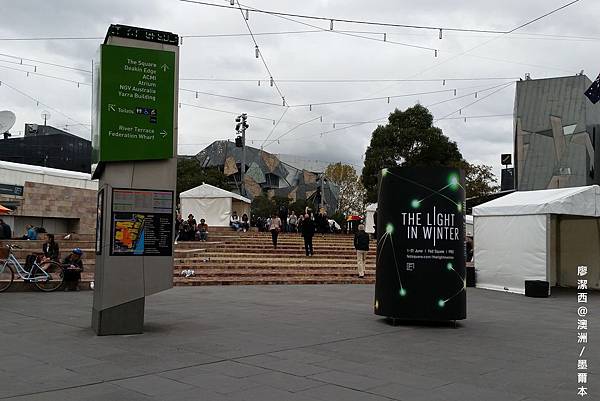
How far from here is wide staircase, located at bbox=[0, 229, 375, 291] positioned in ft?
61.1

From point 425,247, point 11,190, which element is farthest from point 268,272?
point 11,190

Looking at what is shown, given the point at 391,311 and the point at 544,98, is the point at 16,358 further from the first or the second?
the point at 544,98

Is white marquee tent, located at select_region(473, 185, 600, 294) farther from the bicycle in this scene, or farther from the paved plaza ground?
the bicycle

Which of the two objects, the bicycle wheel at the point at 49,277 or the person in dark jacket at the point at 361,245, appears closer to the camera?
the bicycle wheel at the point at 49,277

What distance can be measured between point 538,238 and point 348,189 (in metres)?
53.8

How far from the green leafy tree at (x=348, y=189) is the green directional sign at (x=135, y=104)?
58185mm

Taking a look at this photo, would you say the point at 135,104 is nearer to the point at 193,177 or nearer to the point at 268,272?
the point at 268,272

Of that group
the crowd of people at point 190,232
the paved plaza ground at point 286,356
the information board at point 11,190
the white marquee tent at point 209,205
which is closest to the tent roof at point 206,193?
the white marquee tent at point 209,205

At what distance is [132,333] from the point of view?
889cm

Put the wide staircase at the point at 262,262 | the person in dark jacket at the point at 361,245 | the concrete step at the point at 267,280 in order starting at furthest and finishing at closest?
the person in dark jacket at the point at 361,245, the wide staircase at the point at 262,262, the concrete step at the point at 267,280

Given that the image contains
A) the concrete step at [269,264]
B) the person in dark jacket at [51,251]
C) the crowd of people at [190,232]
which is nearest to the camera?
the person in dark jacket at [51,251]

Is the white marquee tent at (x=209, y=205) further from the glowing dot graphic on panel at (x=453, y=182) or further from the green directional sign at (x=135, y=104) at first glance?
the green directional sign at (x=135, y=104)

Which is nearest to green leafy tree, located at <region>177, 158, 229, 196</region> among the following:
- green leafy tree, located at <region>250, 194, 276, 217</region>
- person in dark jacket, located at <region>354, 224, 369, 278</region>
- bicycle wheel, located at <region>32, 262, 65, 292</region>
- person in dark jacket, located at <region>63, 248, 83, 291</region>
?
green leafy tree, located at <region>250, 194, 276, 217</region>

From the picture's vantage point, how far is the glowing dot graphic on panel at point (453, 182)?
9953 mm
